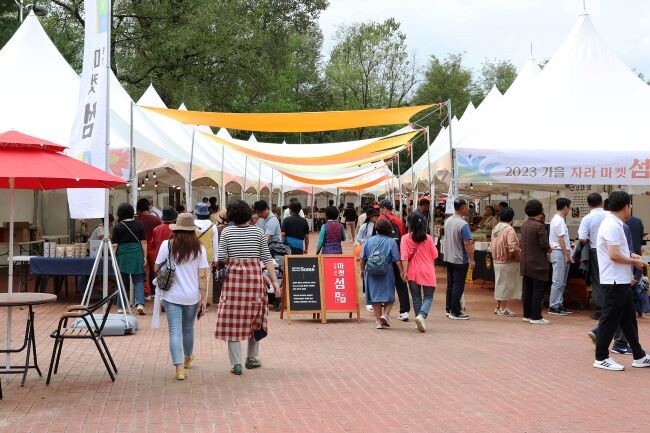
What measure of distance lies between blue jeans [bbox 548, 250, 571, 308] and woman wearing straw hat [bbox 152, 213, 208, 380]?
23.9 ft

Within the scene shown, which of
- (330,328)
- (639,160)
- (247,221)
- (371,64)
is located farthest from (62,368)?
(371,64)

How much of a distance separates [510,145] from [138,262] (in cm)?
656

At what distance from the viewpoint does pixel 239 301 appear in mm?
8086

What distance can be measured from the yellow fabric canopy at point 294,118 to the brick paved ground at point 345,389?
3.92 meters

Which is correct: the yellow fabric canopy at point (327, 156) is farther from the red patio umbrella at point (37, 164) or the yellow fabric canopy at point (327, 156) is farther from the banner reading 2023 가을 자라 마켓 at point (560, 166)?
the red patio umbrella at point (37, 164)

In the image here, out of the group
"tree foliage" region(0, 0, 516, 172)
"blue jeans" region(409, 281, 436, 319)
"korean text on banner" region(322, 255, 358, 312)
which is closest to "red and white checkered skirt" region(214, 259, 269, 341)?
"blue jeans" region(409, 281, 436, 319)

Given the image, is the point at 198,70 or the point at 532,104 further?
the point at 198,70

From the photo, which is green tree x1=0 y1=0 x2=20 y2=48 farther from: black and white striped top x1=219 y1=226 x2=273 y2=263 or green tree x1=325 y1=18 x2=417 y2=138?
green tree x1=325 y1=18 x2=417 y2=138

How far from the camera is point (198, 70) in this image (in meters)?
31.7

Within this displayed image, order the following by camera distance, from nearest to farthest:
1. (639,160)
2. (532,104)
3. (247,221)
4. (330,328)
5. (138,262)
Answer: (247,221)
(330,328)
(138,262)
(639,160)
(532,104)

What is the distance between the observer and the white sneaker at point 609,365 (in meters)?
8.61

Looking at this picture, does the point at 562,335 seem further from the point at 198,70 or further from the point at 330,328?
the point at 198,70

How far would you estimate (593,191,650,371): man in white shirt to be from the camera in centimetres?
841

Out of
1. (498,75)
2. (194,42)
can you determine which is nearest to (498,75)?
(498,75)
